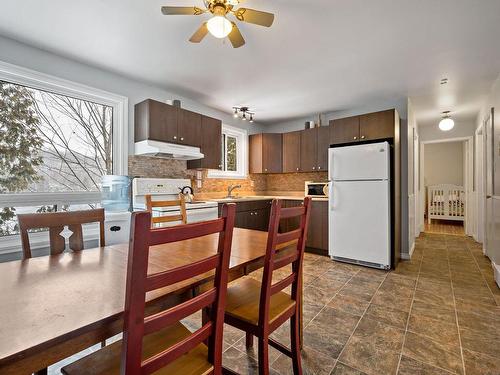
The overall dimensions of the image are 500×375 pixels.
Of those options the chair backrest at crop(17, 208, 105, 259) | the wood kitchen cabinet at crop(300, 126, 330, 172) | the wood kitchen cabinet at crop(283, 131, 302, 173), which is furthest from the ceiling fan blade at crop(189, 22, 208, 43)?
the wood kitchen cabinet at crop(283, 131, 302, 173)

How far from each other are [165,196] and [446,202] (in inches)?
286

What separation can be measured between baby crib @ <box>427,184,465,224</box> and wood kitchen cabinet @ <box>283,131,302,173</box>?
4.79 metres

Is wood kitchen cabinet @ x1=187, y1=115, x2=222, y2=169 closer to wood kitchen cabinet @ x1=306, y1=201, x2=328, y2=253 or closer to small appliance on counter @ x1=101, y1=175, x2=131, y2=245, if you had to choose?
small appliance on counter @ x1=101, y1=175, x2=131, y2=245

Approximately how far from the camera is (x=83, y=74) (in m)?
2.81

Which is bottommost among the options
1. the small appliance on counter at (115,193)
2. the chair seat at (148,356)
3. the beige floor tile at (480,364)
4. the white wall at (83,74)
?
the beige floor tile at (480,364)

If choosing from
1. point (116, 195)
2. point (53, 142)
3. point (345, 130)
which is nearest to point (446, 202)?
point (345, 130)

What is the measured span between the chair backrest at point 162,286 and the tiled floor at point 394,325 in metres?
0.91

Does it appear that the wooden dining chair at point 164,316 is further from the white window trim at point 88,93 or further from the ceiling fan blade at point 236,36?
the white window trim at point 88,93

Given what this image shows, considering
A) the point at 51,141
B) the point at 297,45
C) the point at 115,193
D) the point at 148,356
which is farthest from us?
the point at 115,193

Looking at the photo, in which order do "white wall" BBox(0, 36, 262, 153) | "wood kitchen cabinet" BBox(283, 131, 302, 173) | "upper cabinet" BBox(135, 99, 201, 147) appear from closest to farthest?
"white wall" BBox(0, 36, 262, 153) → "upper cabinet" BBox(135, 99, 201, 147) → "wood kitchen cabinet" BBox(283, 131, 302, 173)

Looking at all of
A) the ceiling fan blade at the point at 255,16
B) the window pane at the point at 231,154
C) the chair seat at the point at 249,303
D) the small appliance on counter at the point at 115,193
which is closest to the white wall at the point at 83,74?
the small appliance on counter at the point at 115,193

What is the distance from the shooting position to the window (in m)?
2.40

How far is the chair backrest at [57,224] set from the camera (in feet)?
4.53

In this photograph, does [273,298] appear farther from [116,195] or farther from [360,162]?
[360,162]
